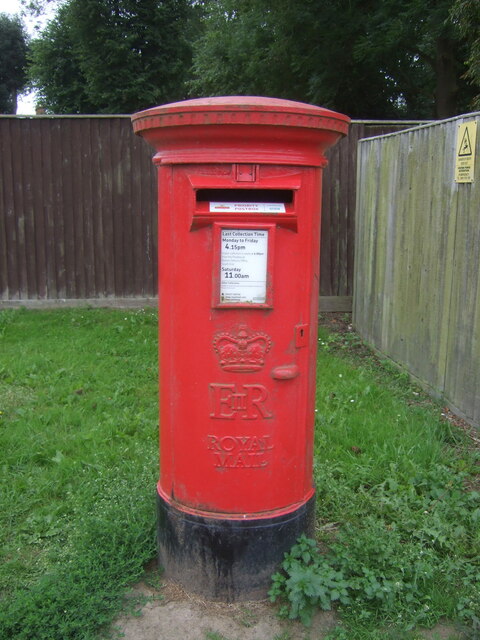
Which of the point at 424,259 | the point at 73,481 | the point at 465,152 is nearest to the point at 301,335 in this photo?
the point at 73,481

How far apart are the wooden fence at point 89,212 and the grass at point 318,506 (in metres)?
2.76

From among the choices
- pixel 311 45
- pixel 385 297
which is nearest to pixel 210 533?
pixel 385 297

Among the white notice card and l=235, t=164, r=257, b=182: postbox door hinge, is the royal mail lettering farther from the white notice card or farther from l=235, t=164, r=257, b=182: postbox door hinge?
l=235, t=164, r=257, b=182: postbox door hinge

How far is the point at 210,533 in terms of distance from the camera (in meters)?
2.81

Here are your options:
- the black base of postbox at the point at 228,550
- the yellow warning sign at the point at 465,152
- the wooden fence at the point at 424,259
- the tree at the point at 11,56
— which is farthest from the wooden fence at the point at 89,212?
the tree at the point at 11,56

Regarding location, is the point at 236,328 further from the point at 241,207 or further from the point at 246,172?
the point at 246,172

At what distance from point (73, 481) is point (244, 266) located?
1.99 metres

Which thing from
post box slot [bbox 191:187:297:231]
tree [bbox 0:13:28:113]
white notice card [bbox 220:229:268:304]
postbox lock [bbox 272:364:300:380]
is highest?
tree [bbox 0:13:28:113]

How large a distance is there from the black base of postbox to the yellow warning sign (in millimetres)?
2877

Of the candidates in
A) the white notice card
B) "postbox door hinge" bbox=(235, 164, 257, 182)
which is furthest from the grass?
"postbox door hinge" bbox=(235, 164, 257, 182)

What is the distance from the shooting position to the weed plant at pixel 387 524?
9.01 ft

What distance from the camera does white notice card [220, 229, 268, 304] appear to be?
8.38 feet

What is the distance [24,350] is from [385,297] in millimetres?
3625

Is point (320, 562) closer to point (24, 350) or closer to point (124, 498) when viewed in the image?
point (124, 498)
